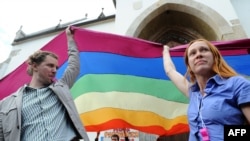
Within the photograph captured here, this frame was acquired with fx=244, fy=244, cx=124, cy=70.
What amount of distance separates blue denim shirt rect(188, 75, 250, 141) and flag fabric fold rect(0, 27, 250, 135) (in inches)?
→ 57.0

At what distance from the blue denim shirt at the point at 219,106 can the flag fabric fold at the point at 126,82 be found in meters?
1.45

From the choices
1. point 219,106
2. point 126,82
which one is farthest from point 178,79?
point 126,82

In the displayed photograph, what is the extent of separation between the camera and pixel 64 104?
6.28 feet

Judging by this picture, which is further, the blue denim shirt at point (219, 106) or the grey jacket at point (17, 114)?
the grey jacket at point (17, 114)

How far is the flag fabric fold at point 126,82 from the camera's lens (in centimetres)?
285

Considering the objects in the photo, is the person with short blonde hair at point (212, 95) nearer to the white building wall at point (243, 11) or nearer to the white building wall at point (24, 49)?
the white building wall at point (243, 11)

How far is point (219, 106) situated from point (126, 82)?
1.76 meters

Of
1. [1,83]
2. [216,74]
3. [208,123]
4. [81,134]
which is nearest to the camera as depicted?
[208,123]

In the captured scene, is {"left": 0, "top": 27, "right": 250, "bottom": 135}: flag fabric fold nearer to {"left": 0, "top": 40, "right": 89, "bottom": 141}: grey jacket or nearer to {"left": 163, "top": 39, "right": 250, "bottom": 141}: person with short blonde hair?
{"left": 0, "top": 40, "right": 89, "bottom": 141}: grey jacket

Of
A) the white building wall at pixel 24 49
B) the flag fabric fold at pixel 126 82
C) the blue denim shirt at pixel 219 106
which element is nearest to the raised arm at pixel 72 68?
the flag fabric fold at pixel 126 82

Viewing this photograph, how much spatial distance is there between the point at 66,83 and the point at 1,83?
147 centimetres

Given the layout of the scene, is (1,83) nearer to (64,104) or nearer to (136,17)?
(64,104)

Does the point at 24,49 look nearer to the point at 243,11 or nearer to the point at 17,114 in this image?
the point at 243,11

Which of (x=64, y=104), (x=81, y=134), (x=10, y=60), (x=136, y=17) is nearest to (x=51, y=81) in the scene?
(x=64, y=104)
